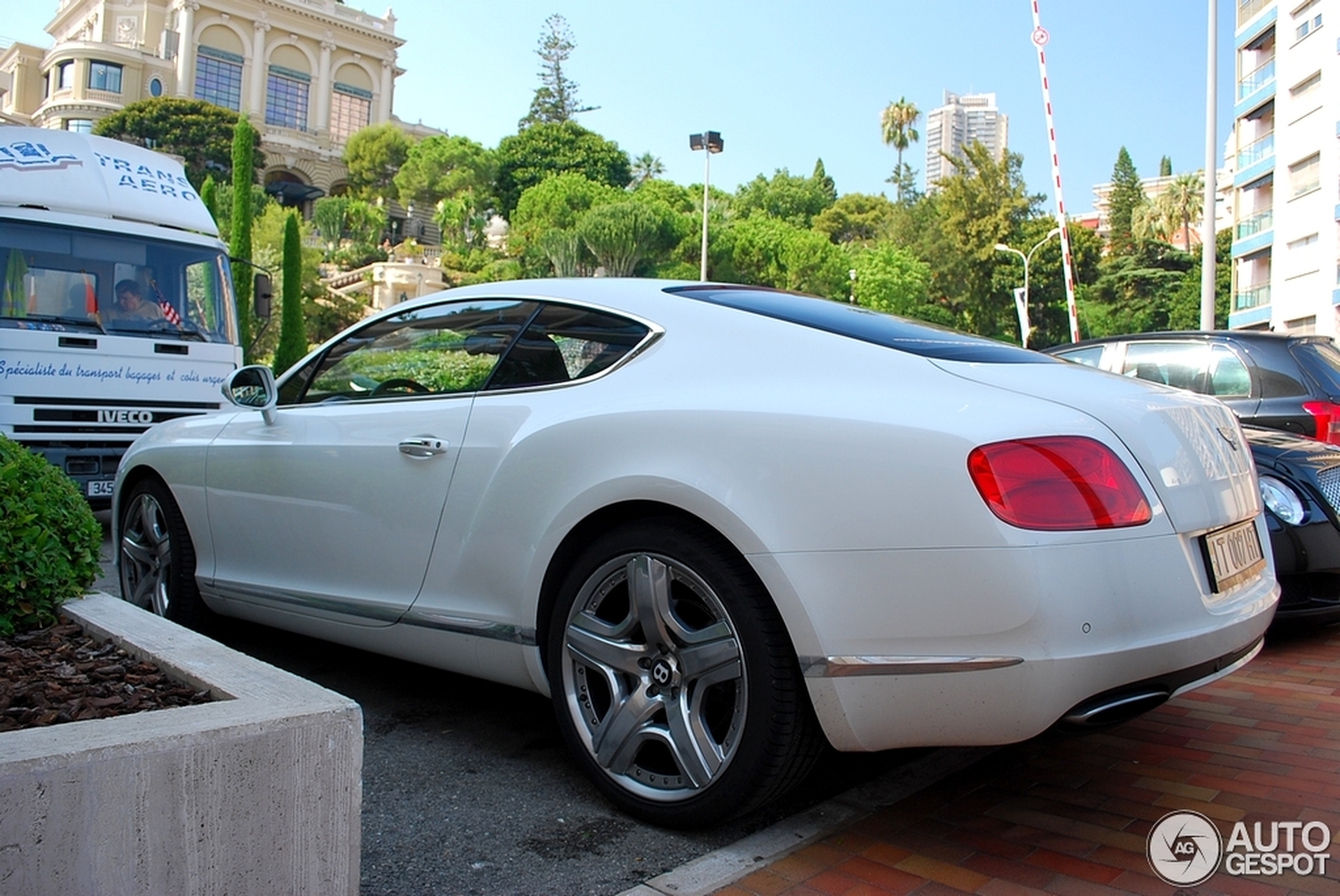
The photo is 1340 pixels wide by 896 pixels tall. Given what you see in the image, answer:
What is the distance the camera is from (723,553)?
8.53 feet

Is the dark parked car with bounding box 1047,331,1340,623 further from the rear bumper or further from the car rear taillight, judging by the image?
the rear bumper

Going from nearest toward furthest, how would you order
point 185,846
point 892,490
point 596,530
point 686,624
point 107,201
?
point 185,846 < point 892,490 < point 686,624 < point 596,530 < point 107,201

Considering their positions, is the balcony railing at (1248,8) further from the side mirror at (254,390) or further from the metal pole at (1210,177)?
the side mirror at (254,390)

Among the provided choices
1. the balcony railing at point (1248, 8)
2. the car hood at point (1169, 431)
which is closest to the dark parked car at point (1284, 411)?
the car hood at point (1169, 431)

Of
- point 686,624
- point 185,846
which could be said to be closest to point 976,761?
point 686,624

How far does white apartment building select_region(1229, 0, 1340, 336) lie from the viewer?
1348 inches

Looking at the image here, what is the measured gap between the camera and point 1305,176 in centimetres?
3641

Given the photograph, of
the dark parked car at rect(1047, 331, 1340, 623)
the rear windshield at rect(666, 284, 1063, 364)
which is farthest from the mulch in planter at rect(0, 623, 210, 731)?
the dark parked car at rect(1047, 331, 1340, 623)

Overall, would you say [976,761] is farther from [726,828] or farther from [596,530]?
[596,530]

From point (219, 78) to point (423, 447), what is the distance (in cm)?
9739

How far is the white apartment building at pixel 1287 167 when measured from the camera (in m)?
34.2

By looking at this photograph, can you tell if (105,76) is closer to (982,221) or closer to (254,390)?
(982,221)

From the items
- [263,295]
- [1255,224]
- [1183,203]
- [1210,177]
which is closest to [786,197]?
[1183,203]

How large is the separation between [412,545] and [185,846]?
4.61ft
